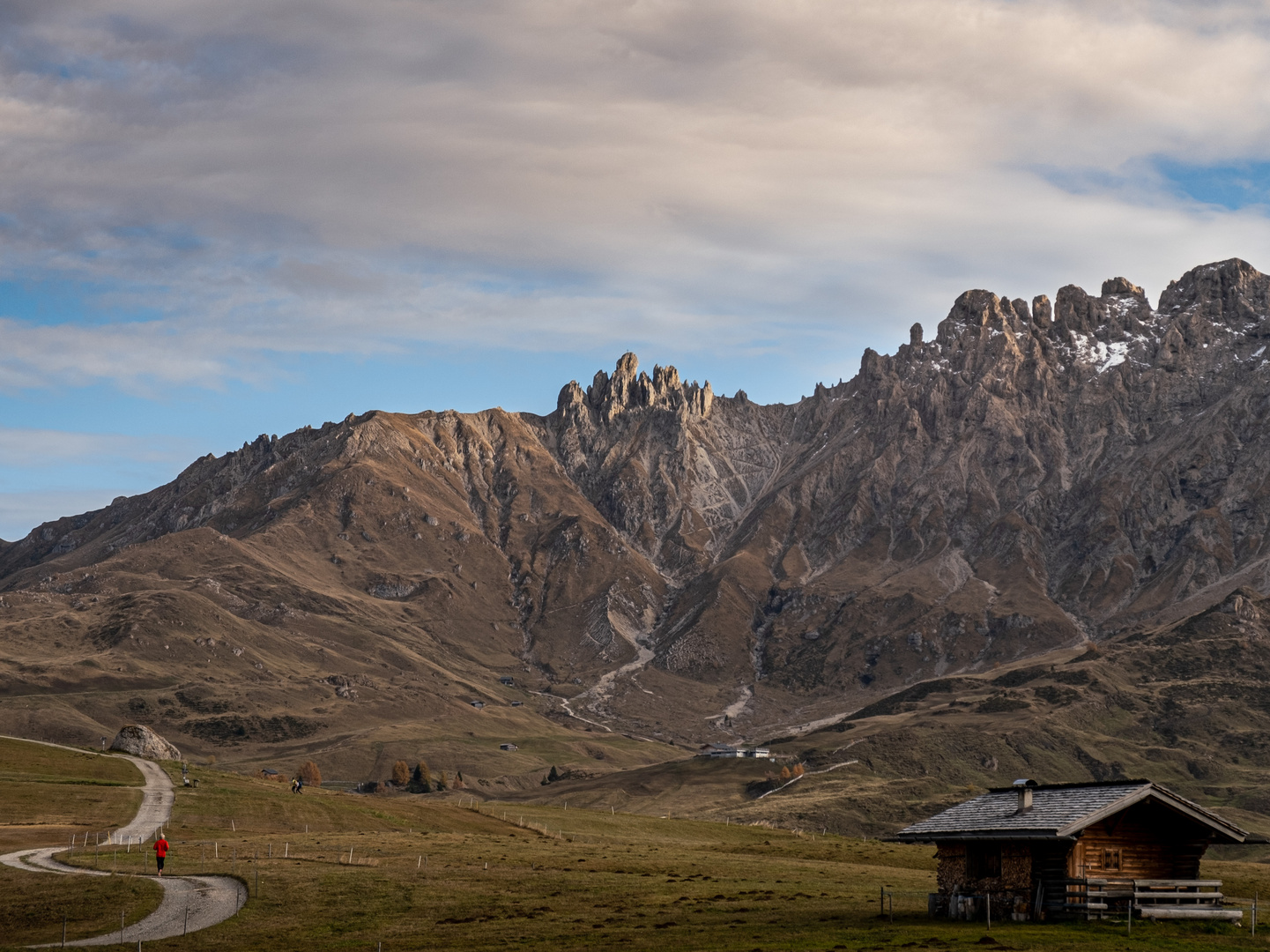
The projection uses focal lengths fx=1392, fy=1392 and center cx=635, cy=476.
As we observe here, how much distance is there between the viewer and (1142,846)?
192ft

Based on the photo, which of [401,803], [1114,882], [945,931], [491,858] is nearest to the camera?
[945,931]

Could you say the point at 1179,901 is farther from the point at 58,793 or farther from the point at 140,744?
the point at 140,744

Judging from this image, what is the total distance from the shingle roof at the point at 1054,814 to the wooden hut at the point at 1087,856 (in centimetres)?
5

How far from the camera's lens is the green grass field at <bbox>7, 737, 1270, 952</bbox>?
5306cm

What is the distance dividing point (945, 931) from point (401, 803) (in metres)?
92.8

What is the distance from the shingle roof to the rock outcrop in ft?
439

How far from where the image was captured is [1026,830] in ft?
187

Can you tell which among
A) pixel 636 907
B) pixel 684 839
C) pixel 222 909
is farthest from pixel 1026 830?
pixel 684 839

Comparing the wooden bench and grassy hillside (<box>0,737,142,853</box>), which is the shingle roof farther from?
grassy hillside (<box>0,737,142,853</box>)

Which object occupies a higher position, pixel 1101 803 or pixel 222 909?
pixel 1101 803

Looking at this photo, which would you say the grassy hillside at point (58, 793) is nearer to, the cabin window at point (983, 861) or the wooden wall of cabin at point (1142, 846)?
the cabin window at point (983, 861)

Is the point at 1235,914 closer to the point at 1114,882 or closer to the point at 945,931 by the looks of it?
the point at 1114,882

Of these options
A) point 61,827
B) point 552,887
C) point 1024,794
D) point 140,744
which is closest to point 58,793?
point 61,827

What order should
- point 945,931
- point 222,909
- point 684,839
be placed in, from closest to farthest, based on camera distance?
point 945,931, point 222,909, point 684,839
